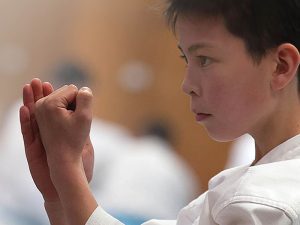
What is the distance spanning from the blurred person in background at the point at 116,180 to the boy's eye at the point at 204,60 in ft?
3.88

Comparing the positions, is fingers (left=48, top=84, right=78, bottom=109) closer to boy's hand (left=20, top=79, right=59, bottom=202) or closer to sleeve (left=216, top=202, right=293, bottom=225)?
boy's hand (left=20, top=79, right=59, bottom=202)

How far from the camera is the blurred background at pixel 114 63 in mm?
2793

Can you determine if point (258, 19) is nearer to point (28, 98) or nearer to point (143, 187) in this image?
point (28, 98)

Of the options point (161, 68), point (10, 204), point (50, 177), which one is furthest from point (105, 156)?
point (50, 177)

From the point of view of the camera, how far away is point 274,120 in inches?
34.9

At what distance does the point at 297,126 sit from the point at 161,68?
2257 millimetres

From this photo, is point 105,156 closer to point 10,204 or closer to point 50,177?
point 10,204

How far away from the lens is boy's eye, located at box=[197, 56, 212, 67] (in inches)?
34.2

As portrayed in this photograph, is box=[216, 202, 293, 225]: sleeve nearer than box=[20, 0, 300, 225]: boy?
Yes

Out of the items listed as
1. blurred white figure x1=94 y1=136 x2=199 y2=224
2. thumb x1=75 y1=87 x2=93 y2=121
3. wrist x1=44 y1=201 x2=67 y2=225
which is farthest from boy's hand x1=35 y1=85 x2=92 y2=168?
blurred white figure x1=94 y1=136 x2=199 y2=224

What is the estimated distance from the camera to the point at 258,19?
86 centimetres

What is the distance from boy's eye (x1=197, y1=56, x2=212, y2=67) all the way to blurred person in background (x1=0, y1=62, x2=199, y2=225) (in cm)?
118

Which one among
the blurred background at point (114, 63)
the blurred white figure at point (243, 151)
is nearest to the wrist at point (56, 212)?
the blurred white figure at point (243, 151)

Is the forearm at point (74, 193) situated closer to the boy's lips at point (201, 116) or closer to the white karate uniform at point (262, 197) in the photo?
the white karate uniform at point (262, 197)
